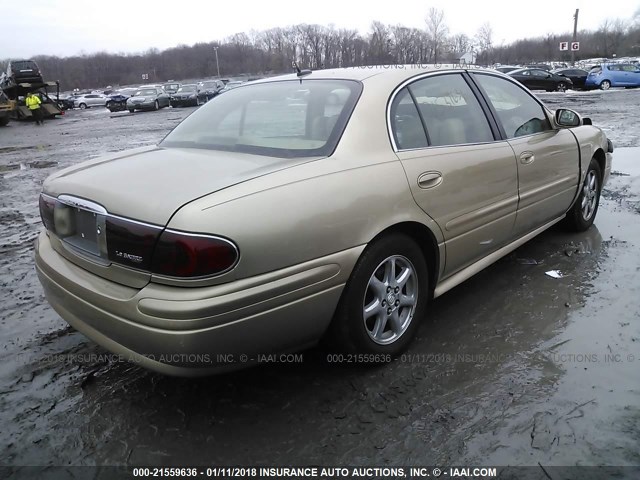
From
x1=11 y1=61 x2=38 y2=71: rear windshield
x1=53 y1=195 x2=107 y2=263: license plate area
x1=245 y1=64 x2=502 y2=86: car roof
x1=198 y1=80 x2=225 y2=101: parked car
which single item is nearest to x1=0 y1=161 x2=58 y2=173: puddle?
x1=245 y1=64 x2=502 y2=86: car roof

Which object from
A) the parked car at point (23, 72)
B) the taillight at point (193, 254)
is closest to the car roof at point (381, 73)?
the taillight at point (193, 254)

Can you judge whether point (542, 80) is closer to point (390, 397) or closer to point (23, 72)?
point (23, 72)

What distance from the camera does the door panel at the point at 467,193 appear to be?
2764 mm

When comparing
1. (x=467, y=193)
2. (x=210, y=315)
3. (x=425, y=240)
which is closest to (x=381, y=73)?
(x=467, y=193)

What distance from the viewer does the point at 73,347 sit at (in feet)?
10.1

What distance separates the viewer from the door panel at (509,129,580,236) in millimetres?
3555

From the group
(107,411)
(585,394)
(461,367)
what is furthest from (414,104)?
(107,411)

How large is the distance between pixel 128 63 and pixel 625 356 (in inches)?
5288

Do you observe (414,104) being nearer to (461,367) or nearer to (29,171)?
(461,367)

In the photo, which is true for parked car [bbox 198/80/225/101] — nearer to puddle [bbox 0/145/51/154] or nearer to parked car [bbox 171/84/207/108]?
parked car [bbox 171/84/207/108]

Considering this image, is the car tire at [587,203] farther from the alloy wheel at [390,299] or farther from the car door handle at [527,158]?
the alloy wheel at [390,299]

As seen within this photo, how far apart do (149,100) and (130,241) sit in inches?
1394

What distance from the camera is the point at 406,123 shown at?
9.46ft

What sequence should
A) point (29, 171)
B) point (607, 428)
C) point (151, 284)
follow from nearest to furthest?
point (151, 284)
point (607, 428)
point (29, 171)
